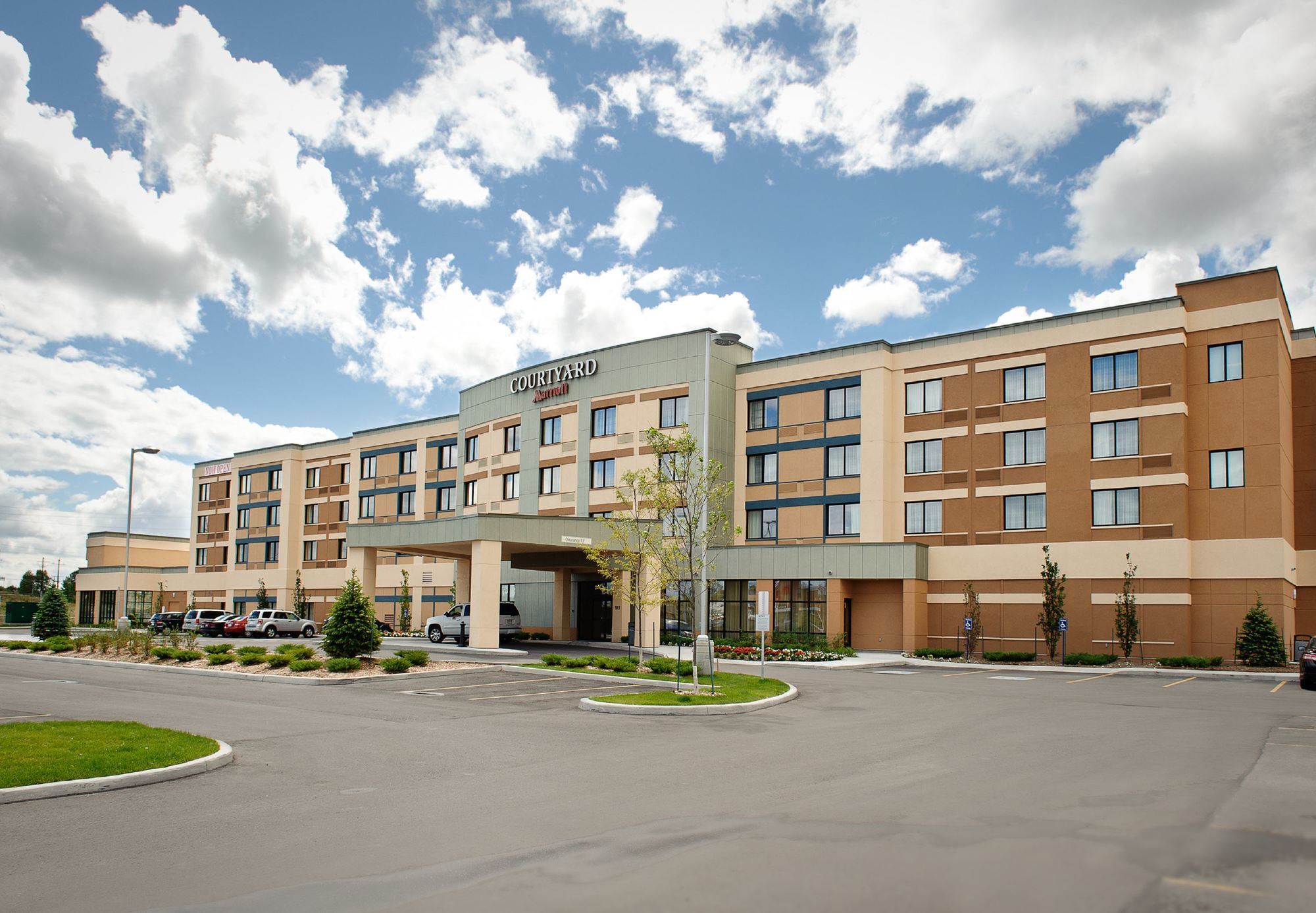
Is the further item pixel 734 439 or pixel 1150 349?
pixel 734 439

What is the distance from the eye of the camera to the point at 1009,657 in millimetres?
39000

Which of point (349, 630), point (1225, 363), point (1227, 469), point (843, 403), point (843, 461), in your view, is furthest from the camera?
point (843, 403)

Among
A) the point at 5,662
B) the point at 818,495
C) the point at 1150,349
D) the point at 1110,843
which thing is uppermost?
the point at 1150,349

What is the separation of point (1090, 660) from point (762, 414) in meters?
19.2

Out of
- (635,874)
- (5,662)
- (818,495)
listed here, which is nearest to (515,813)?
(635,874)

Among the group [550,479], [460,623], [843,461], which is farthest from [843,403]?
[460,623]

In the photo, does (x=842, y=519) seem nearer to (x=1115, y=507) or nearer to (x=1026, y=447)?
(x=1026, y=447)

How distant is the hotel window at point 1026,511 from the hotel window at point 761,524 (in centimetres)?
1104

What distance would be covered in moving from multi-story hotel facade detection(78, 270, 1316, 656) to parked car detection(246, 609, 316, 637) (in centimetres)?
1173

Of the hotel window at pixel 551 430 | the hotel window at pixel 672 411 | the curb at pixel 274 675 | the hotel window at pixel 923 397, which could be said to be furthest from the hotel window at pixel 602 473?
the curb at pixel 274 675

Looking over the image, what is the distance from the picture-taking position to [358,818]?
9.78 m

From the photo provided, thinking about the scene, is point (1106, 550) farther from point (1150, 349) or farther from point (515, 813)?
point (515, 813)

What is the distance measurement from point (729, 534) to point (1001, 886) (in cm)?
4100

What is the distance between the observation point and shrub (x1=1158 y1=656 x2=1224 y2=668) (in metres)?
34.7
